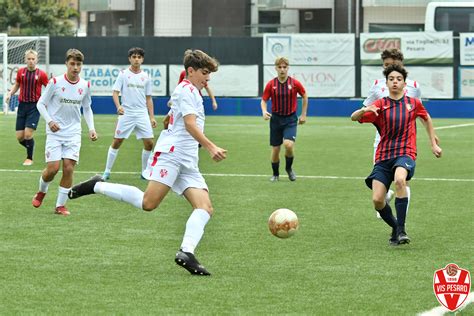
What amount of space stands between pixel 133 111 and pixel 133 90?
36 cm

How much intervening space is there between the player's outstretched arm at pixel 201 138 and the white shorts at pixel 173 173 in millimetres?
355

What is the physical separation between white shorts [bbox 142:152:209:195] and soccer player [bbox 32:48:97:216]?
3.64 metres

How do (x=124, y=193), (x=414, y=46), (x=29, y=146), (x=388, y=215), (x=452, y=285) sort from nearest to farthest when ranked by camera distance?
1. (x=452, y=285)
2. (x=124, y=193)
3. (x=388, y=215)
4. (x=29, y=146)
5. (x=414, y=46)

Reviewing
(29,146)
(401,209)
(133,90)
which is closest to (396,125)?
(401,209)

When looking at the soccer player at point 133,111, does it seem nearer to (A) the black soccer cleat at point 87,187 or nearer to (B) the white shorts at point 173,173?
(A) the black soccer cleat at point 87,187

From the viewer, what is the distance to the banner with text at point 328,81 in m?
39.0

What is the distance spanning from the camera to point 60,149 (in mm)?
13188

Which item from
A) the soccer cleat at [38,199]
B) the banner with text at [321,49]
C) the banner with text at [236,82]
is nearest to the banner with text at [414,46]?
the banner with text at [321,49]

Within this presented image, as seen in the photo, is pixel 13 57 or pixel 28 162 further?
pixel 13 57

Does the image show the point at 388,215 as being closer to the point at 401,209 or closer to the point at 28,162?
the point at 401,209

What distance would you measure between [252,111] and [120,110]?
72.4 feet

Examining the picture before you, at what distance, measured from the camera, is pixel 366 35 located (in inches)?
1553

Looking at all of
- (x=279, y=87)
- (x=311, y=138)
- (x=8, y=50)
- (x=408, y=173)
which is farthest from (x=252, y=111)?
(x=408, y=173)

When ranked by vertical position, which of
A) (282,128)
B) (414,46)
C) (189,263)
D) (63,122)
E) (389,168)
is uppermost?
(414,46)
